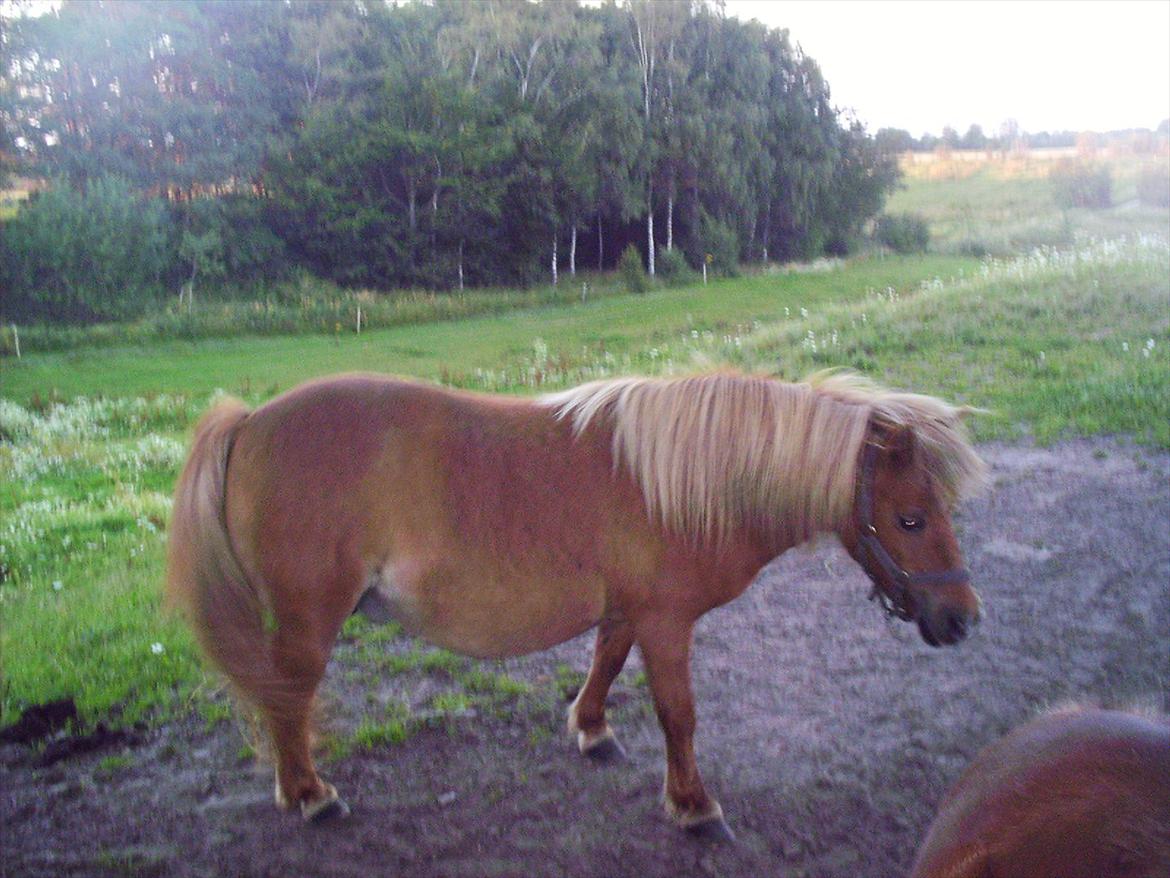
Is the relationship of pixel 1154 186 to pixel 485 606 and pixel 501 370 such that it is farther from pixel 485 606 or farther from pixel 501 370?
pixel 485 606

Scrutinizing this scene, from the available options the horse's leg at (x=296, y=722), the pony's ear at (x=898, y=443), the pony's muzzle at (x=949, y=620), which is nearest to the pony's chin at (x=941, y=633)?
the pony's muzzle at (x=949, y=620)

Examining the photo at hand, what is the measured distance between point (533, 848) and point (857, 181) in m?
7.85

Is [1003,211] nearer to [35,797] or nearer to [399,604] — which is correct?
[399,604]

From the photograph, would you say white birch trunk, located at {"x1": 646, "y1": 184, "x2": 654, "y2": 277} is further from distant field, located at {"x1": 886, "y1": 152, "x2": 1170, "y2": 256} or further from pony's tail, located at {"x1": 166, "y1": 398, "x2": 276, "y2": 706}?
distant field, located at {"x1": 886, "y1": 152, "x2": 1170, "y2": 256}

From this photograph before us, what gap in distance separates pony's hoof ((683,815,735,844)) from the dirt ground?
4 centimetres

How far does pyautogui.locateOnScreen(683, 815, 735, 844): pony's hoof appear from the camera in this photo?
2877 millimetres

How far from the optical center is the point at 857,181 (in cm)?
878

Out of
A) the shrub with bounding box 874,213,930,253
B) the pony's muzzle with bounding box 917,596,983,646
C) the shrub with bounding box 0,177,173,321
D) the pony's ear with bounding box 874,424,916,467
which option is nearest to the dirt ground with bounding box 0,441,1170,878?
the pony's muzzle with bounding box 917,596,983,646

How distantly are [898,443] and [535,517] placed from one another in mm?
1243

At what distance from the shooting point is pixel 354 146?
5.25m

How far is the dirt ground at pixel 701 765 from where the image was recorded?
280 centimetres

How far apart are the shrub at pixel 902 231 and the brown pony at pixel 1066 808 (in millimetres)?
8817

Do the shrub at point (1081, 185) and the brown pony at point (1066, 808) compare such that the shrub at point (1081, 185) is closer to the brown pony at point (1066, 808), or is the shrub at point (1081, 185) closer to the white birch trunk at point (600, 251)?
the white birch trunk at point (600, 251)

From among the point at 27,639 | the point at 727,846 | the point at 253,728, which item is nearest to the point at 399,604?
the point at 253,728
